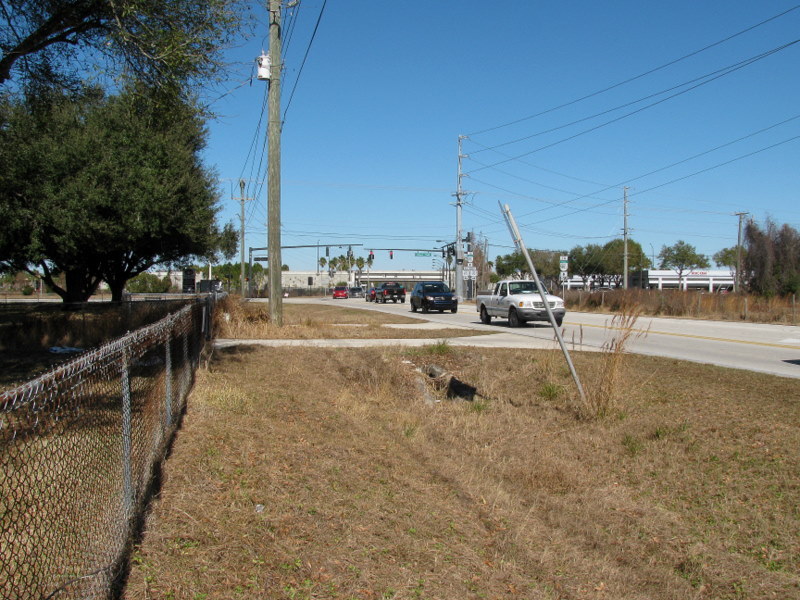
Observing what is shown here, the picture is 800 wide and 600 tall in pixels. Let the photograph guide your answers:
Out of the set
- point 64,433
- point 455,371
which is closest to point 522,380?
point 455,371

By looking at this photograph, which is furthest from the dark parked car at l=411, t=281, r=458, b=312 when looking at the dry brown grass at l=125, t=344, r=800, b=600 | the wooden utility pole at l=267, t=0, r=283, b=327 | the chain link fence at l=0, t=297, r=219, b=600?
the chain link fence at l=0, t=297, r=219, b=600

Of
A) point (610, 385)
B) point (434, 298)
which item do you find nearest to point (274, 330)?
point (610, 385)

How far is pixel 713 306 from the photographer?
33.4 meters

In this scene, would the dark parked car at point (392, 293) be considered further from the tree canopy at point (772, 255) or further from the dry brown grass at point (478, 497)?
the dry brown grass at point (478, 497)

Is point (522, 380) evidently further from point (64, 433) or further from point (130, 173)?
point (130, 173)

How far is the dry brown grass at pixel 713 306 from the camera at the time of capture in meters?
29.5

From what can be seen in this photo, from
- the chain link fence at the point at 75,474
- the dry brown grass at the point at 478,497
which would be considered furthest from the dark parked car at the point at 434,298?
the chain link fence at the point at 75,474

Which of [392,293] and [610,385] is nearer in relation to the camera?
[610,385]

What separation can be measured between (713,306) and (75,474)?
114ft

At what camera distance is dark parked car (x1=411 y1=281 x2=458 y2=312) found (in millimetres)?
35125

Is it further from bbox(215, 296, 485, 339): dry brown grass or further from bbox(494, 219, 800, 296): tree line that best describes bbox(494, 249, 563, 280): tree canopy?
bbox(215, 296, 485, 339): dry brown grass

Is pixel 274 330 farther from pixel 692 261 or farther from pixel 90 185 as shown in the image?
pixel 692 261

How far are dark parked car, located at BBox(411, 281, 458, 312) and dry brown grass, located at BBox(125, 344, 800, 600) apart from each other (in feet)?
81.4

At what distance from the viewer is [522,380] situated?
1140 cm
